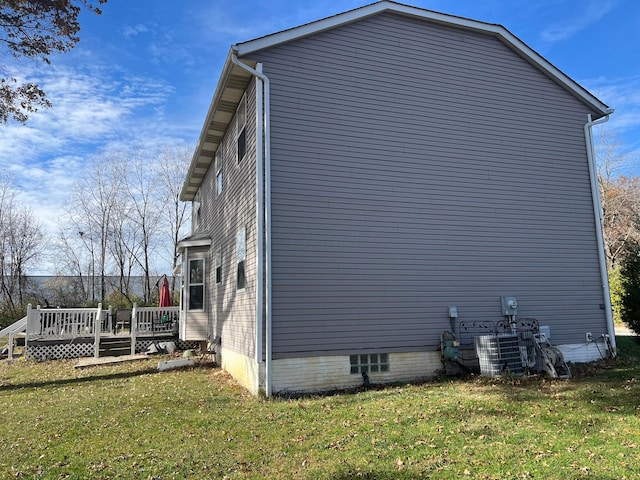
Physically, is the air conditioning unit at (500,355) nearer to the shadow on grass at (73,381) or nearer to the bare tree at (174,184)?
the shadow on grass at (73,381)

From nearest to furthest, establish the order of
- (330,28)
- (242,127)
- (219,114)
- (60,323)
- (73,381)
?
(330,28) → (242,127) → (73,381) → (219,114) → (60,323)

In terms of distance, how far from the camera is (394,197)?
8695 millimetres

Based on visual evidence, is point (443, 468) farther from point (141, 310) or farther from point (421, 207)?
point (141, 310)

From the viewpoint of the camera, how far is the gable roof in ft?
26.7

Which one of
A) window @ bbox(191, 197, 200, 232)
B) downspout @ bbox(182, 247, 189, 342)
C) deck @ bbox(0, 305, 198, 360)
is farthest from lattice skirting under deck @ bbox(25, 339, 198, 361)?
window @ bbox(191, 197, 200, 232)

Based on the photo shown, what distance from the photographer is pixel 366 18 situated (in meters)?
9.05

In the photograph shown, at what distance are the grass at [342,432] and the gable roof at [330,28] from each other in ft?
19.4

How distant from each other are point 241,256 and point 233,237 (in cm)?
114

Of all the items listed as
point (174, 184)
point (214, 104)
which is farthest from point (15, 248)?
point (214, 104)

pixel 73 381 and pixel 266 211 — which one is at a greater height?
pixel 266 211

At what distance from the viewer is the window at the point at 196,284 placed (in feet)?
43.3

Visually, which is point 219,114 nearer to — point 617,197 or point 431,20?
point 431,20

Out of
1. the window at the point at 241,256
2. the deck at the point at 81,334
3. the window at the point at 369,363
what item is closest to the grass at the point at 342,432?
the window at the point at 369,363

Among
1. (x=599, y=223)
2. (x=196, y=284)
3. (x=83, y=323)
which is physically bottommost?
(x=83, y=323)
